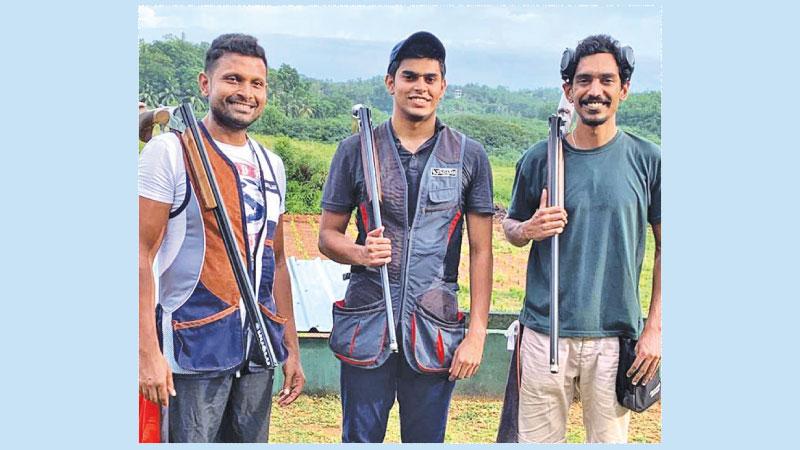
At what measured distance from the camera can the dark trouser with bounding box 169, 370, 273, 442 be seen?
6.17 metres

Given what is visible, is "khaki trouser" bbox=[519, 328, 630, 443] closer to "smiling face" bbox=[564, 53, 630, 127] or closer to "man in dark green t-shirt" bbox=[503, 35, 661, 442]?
"man in dark green t-shirt" bbox=[503, 35, 661, 442]

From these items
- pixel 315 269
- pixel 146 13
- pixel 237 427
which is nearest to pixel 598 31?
pixel 315 269

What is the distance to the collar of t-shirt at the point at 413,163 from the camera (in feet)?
20.6

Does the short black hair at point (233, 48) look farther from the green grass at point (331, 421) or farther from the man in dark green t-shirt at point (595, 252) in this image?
the green grass at point (331, 421)

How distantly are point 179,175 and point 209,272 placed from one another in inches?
20.3

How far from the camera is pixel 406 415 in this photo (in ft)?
20.9

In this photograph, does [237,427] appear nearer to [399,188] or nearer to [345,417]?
[345,417]

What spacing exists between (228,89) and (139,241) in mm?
902

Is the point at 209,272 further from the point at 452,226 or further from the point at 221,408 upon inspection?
the point at 452,226

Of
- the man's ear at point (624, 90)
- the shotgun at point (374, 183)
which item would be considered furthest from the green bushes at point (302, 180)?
the man's ear at point (624, 90)

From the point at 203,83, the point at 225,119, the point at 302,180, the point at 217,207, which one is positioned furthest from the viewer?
the point at 302,180

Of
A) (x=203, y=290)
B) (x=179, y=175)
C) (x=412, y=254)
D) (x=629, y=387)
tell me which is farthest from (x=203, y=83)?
(x=629, y=387)

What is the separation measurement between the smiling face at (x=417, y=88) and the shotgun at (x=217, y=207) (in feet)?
3.38

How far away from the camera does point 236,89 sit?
6.25 meters
